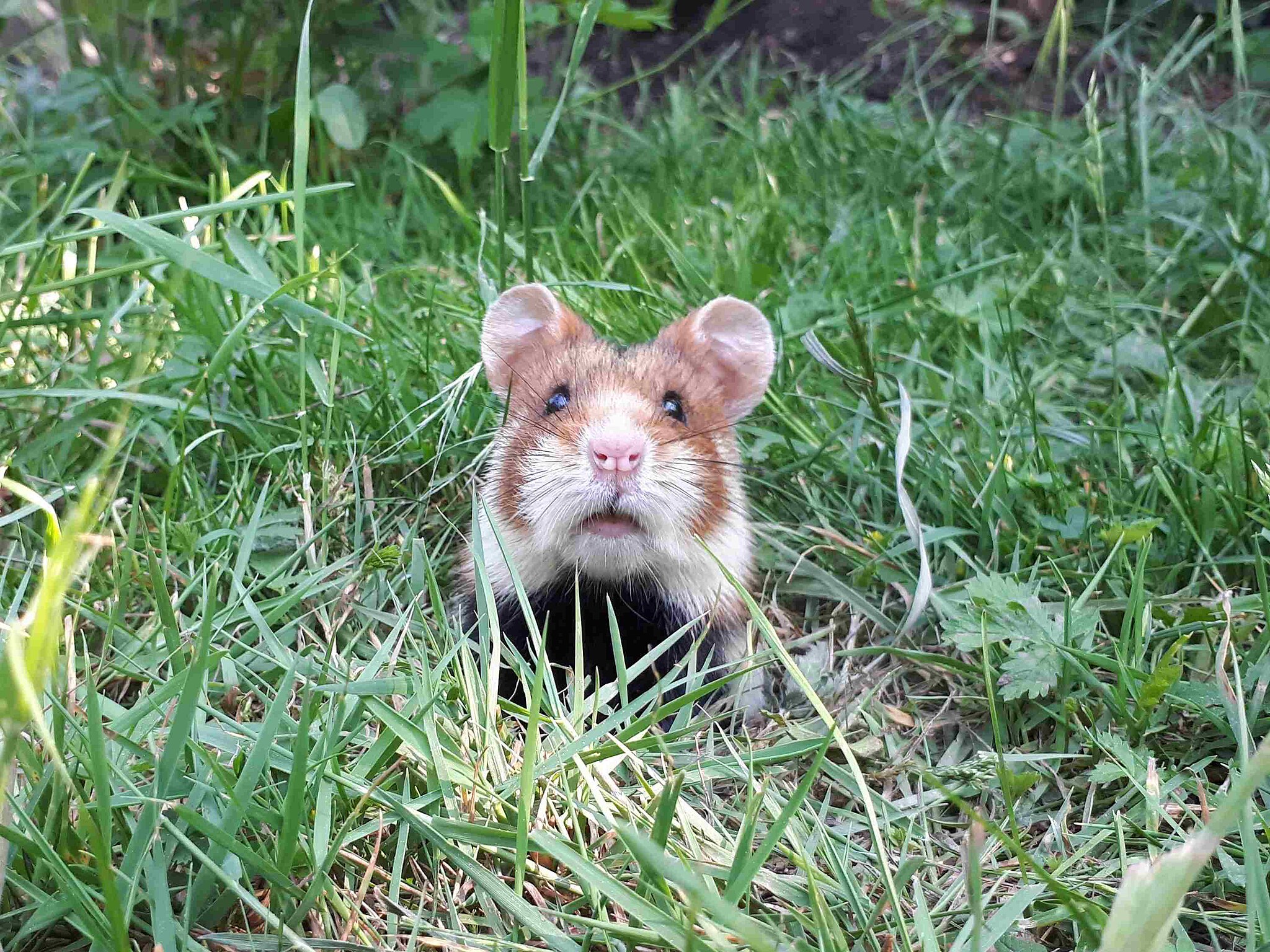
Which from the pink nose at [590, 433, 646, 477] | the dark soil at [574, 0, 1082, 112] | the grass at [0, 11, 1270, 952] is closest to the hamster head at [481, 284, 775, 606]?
the pink nose at [590, 433, 646, 477]

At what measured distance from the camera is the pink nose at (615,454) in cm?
257

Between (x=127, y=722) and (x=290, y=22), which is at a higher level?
(x=290, y=22)

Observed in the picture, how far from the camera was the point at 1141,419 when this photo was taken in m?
3.65

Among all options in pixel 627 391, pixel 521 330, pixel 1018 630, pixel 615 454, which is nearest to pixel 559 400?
pixel 627 391

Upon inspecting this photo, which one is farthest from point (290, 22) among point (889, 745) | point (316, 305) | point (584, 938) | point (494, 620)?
point (584, 938)

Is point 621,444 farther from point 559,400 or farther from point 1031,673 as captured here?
point 1031,673

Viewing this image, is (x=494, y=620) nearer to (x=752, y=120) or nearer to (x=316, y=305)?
(x=316, y=305)

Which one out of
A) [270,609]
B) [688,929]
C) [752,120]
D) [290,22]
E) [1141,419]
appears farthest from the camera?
[752,120]

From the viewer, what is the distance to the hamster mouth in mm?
2670

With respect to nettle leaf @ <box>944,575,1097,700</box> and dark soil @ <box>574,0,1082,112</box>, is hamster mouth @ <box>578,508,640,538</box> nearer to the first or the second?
nettle leaf @ <box>944,575,1097,700</box>

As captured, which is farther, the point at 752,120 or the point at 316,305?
the point at 752,120

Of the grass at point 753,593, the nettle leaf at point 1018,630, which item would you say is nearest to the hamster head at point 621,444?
the grass at point 753,593

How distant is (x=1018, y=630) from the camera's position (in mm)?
2725

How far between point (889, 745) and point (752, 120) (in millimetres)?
4031
